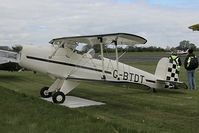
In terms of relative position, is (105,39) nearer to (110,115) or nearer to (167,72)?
(110,115)

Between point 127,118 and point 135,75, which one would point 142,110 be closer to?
point 127,118

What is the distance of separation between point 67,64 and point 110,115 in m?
3.55

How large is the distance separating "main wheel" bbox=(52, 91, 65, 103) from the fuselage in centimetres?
81

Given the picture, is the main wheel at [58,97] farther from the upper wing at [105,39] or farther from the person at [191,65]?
the person at [191,65]

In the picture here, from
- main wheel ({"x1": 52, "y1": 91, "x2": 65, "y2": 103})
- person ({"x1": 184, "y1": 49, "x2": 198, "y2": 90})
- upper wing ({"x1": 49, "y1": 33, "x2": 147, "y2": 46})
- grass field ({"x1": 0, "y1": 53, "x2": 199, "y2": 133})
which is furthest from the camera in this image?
person ({"x1": 184, "y1": 49, "x2": 198, "y2": 90})

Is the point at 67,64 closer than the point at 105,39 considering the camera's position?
No

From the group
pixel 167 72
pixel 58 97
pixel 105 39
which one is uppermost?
pixel 105 39

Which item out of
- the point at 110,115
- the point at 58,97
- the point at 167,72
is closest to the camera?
the point at 110,115

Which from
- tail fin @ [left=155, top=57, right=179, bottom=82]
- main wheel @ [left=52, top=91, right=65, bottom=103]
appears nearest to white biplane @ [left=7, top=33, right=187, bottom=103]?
main wheel @ [left=52, top=91, right=65, bottom=103]

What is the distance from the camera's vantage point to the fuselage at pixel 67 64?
12742mm

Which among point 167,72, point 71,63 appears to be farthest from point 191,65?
point 71,63

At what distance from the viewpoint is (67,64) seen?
13.0 metres

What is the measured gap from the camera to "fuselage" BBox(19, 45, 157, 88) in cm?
1274

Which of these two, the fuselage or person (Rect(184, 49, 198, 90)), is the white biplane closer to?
the fuselage
